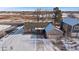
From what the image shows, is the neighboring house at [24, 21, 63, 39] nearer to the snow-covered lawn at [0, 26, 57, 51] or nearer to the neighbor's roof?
the snow-covered lawn at [0, 26, 57, 51]

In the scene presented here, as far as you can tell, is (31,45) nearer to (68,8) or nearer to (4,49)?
(4,49)

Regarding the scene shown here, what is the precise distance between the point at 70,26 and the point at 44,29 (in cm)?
38

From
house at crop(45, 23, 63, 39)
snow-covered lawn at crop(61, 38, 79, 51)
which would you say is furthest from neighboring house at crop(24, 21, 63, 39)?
snow-covered lawn at crop(61, 38, 79, 51)

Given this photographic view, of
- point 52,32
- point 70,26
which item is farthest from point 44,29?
point 70,26

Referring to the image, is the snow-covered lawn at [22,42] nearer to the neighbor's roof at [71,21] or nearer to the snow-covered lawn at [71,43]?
the snow-covered lawn at [71,43]

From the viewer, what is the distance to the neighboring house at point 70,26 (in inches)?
103

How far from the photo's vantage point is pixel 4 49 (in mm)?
2771

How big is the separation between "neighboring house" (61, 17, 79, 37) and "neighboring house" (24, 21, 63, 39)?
93mm

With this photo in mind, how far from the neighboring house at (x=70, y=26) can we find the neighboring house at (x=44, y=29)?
0.09 metres

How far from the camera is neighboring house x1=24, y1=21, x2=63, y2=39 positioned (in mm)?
2674

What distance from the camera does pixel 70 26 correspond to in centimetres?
262

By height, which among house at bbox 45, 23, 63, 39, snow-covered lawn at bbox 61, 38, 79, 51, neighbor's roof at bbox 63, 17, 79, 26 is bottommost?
snow-covered lawn at bbox 61, 38, 79, 51
